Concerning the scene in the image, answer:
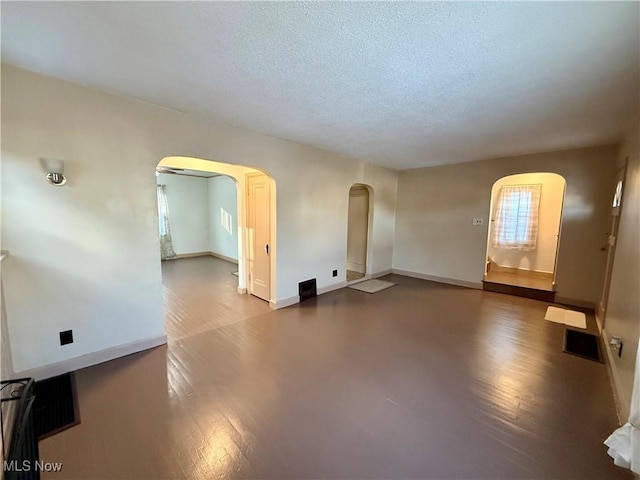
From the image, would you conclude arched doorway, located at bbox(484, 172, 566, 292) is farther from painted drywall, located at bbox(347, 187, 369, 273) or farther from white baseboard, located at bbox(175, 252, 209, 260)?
white baseboard, located at bbox(175, 252, 209, 260)

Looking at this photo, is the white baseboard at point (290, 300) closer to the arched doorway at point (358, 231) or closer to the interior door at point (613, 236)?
the arched doorway at point (358, 231)

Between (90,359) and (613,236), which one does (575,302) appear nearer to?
(613,236)

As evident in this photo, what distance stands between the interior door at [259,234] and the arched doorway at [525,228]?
14.0ft

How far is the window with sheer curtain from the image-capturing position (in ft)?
18.7

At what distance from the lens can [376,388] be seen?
2.27 metres

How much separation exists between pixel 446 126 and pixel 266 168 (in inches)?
91.3

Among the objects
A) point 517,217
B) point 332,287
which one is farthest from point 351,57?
point 517,217

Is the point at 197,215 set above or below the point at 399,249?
above

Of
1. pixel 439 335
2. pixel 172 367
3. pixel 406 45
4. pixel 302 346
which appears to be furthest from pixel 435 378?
pixel 406 45

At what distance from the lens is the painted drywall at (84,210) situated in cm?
207

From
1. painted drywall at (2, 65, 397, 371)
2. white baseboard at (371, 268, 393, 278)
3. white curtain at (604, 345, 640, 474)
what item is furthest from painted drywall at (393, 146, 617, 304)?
painted drywall at (2, 65, 397, 371)

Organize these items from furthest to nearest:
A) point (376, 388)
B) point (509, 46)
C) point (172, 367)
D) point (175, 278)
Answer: point (175, 278)
point (172, 367)
point (376, 388)
point (509, 46)

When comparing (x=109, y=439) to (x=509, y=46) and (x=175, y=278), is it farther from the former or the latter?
(x=175, y=278)

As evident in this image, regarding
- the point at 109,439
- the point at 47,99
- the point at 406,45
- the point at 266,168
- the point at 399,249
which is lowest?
the point at 109,439
